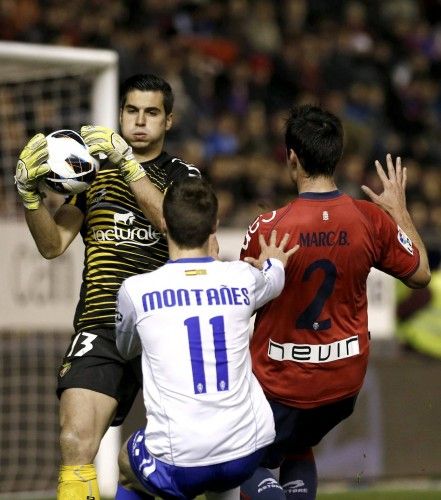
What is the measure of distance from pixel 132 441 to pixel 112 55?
14.3ft

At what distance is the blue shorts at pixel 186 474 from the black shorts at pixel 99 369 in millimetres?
759

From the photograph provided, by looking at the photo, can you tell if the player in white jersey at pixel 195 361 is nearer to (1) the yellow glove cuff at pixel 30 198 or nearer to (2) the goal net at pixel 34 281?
(1) the yellow glove cuff at pixel 30 198

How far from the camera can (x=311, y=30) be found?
53.2ft

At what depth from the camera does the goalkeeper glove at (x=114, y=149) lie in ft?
18.6

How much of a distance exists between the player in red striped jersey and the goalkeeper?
601 millimetres

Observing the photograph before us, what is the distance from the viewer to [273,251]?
5418 millimetres

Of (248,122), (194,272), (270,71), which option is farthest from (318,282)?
(270,71)

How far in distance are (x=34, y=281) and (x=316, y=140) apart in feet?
14.0

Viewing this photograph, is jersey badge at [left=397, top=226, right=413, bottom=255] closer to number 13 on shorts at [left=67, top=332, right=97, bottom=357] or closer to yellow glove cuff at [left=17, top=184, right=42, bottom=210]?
number 13 on shorts at [left=67, top=332, right=97, bottom=357]

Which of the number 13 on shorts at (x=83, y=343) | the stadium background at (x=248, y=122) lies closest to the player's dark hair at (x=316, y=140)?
the number 13 on shorts at (x=83, y=343)

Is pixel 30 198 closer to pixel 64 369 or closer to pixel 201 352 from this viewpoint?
pixel 64 369

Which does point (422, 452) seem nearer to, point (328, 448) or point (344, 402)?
point (328, 448)

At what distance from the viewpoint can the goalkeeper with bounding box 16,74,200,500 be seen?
5688 millimetres

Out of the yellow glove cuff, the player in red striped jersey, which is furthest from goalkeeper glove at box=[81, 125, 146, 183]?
the player in red striped jersey
